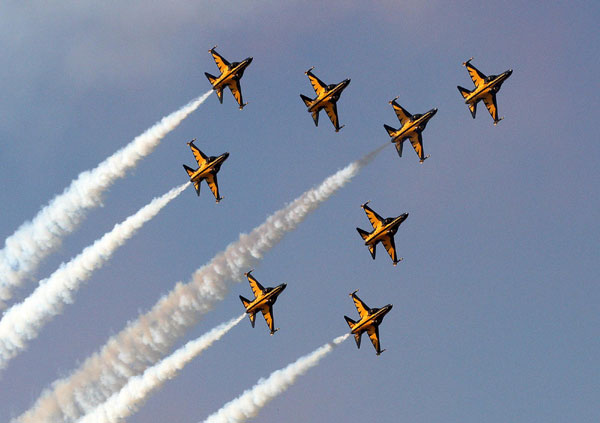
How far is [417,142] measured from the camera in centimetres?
10962

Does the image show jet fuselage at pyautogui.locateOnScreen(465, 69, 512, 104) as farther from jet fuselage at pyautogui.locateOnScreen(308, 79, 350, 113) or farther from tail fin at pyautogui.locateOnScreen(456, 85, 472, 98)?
jet fuselage at pyautogui.locateOnScreen(308, 79, 350, 113)

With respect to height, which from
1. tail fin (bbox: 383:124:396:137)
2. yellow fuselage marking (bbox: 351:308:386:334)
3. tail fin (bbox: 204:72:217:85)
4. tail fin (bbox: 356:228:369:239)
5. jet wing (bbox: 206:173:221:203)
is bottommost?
yellow fuselage marking (bbox: 351:308:386:334)

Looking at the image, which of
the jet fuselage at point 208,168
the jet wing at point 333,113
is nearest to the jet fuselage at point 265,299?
the jet fuselage at point 208,168

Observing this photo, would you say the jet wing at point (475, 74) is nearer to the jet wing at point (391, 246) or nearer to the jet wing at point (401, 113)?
the jet wing at point (401, 113)

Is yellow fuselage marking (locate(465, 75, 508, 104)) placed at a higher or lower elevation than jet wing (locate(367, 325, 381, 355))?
higher

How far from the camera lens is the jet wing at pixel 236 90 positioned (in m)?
109

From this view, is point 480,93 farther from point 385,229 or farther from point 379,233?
point 379,233

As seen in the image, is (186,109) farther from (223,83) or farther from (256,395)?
(256,395)

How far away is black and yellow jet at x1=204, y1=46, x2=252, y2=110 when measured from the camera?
108 meters

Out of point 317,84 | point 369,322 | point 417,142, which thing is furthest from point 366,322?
point 317,84

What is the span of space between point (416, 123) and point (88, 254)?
45.8m

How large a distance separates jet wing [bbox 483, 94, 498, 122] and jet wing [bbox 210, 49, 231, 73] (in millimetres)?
35241

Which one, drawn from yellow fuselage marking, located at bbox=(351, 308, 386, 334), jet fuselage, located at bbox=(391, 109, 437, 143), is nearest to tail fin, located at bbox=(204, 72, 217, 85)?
jet fuselage, located at bbox=(391, 109, 437, 143)

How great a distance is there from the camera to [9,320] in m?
100
